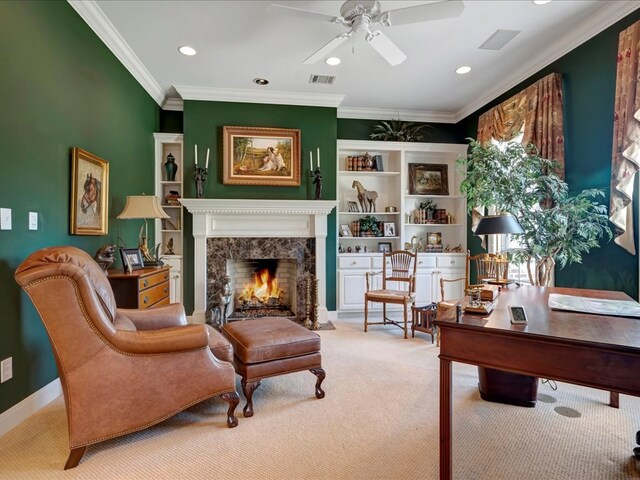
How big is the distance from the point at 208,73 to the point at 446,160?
369 cm

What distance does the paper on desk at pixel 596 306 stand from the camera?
162 cm

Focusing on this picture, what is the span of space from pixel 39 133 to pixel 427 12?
2766mm

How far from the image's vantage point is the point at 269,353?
7.64 ft

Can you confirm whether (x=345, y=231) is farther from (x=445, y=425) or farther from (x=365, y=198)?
(x=445, y=425)

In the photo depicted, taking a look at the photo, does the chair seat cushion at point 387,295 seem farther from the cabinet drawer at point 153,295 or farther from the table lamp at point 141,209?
the table lamp at point 141,209

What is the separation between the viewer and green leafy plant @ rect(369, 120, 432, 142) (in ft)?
16.8

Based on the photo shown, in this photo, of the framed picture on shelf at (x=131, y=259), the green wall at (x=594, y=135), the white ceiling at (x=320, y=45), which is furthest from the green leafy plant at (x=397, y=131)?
the framed picture on shelf at (x=131, y=259)

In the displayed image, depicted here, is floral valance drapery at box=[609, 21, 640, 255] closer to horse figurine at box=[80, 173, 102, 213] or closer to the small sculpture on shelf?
the small sculpture on shelf

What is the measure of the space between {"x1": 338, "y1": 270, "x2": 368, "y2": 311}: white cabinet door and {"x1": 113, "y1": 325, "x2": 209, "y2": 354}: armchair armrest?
3.00 meters

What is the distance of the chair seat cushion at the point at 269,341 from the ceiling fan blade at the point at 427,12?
7.72 ft

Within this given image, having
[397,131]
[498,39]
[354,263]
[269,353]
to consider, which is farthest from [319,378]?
[397,131]

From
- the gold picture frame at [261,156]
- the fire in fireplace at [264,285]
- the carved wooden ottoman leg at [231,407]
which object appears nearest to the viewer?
the carved wooden ottoman leg at [231,407]

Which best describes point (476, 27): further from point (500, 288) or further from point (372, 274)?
point (372, 274)

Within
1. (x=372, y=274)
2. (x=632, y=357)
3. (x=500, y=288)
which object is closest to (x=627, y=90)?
(x=500, y=288)
